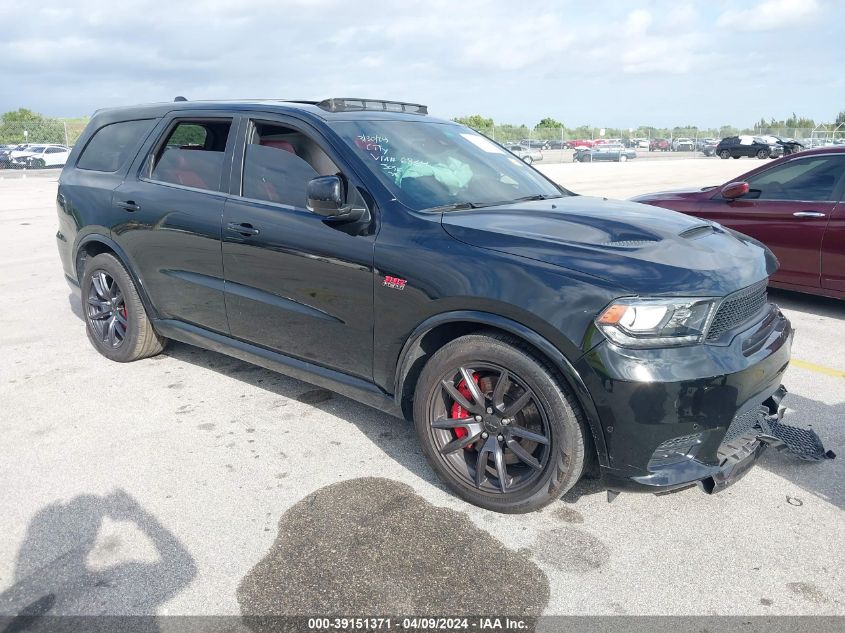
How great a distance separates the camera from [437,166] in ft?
12.7

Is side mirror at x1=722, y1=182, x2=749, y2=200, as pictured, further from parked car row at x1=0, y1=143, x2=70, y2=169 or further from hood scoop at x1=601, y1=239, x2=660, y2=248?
parked car row at x1=0, y1=143, x2=70, y2=169

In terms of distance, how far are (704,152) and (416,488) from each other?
55.2 meters

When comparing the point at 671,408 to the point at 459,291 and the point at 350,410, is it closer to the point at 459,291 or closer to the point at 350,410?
the point at 459,291

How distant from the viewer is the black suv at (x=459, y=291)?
2.75m

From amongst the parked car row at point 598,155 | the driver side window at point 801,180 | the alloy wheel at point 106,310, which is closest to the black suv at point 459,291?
the alloy wheel at point 106,310

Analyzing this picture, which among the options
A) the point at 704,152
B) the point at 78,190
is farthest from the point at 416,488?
the point at 704,152

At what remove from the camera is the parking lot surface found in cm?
260

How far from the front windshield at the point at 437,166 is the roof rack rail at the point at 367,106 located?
0.27 m

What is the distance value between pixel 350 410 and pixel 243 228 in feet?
4.23

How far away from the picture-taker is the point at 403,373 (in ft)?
11.0

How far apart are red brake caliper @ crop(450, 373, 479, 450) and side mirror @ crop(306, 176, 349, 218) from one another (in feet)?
3.39

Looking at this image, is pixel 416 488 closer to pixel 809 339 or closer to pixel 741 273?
pixel 741 273

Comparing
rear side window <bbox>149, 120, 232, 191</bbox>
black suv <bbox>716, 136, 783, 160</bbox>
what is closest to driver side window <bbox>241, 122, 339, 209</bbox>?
rear side window <bbox>149, 120, 232, 191</bbox>

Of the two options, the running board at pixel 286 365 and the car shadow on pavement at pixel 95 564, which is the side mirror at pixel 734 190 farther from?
the car shadow on pavement at pixel 95 564
